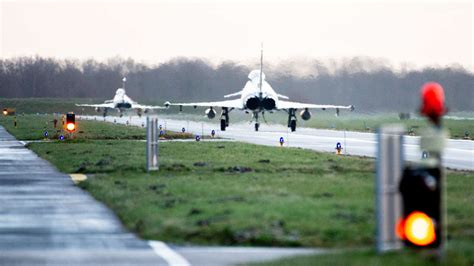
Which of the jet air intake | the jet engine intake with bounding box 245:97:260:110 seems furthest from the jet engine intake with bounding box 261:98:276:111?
the jet engine intake with bounding box 245:97:260:110

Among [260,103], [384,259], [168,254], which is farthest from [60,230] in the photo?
[260,103]

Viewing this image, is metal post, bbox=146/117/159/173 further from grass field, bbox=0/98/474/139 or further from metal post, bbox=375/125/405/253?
metal post, bbox=375/125/405/253

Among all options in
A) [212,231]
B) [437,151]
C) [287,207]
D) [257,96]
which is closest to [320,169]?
[287,207]

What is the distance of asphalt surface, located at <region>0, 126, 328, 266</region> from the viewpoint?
13.2m

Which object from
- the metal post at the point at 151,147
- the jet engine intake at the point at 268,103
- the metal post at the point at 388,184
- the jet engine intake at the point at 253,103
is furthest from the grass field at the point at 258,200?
the jet engine intake at the point at 253,103

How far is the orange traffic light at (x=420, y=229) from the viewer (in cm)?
1033

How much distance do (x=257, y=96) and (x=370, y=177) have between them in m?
46.6

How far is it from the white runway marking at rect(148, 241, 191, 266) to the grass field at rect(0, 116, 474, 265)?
18.7 inches

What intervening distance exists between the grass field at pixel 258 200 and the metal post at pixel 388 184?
1.52 ft

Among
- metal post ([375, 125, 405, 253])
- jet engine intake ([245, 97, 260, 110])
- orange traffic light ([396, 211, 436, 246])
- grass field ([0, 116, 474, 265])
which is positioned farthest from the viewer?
jet engine intake ([245, 97, 260, 110])

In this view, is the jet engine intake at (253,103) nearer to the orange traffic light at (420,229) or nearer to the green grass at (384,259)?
the green grass at (384,259)

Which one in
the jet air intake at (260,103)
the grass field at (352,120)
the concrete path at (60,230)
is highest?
the jet air intake at (260,103)

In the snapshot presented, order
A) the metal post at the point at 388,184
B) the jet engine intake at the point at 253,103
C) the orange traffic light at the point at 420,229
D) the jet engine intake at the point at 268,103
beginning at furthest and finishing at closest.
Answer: the jet engine intake at the point at 253,103 < the jet engine intake at the point at 268,103 < the metal post at the point at 388,184 < the orange traffic light at the point at 420,229

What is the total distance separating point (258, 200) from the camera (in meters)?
20.6
